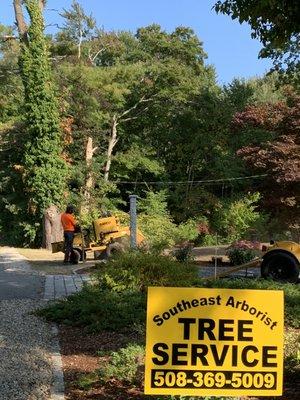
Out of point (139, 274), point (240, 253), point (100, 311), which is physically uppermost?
point (240, 253)

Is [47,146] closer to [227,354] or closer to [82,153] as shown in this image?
[82,153]

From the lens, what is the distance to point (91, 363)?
656 cm

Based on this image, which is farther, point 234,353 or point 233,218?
point 233,218

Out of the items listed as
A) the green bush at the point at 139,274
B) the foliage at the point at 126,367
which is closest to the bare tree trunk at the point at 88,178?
the green bush at the point at 139,274

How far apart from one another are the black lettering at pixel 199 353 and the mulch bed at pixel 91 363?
164 cm

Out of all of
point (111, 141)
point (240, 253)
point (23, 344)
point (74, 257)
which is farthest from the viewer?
point (111, 141)

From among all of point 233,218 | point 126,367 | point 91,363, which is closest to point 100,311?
point 91,363

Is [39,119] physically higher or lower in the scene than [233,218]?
higher

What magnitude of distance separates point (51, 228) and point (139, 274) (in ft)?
57.5

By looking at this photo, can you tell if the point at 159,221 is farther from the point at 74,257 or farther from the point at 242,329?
the point at 242,329

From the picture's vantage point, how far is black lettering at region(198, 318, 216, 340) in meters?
3.61

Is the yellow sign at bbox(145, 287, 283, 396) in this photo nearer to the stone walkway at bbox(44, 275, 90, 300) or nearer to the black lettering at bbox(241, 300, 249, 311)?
the black lettering at bbox(241, 300, 249, 311)

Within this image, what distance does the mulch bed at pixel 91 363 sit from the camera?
5.25 meters

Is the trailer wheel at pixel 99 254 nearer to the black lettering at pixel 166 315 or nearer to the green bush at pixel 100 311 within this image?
the green bush at pixel 100 311
